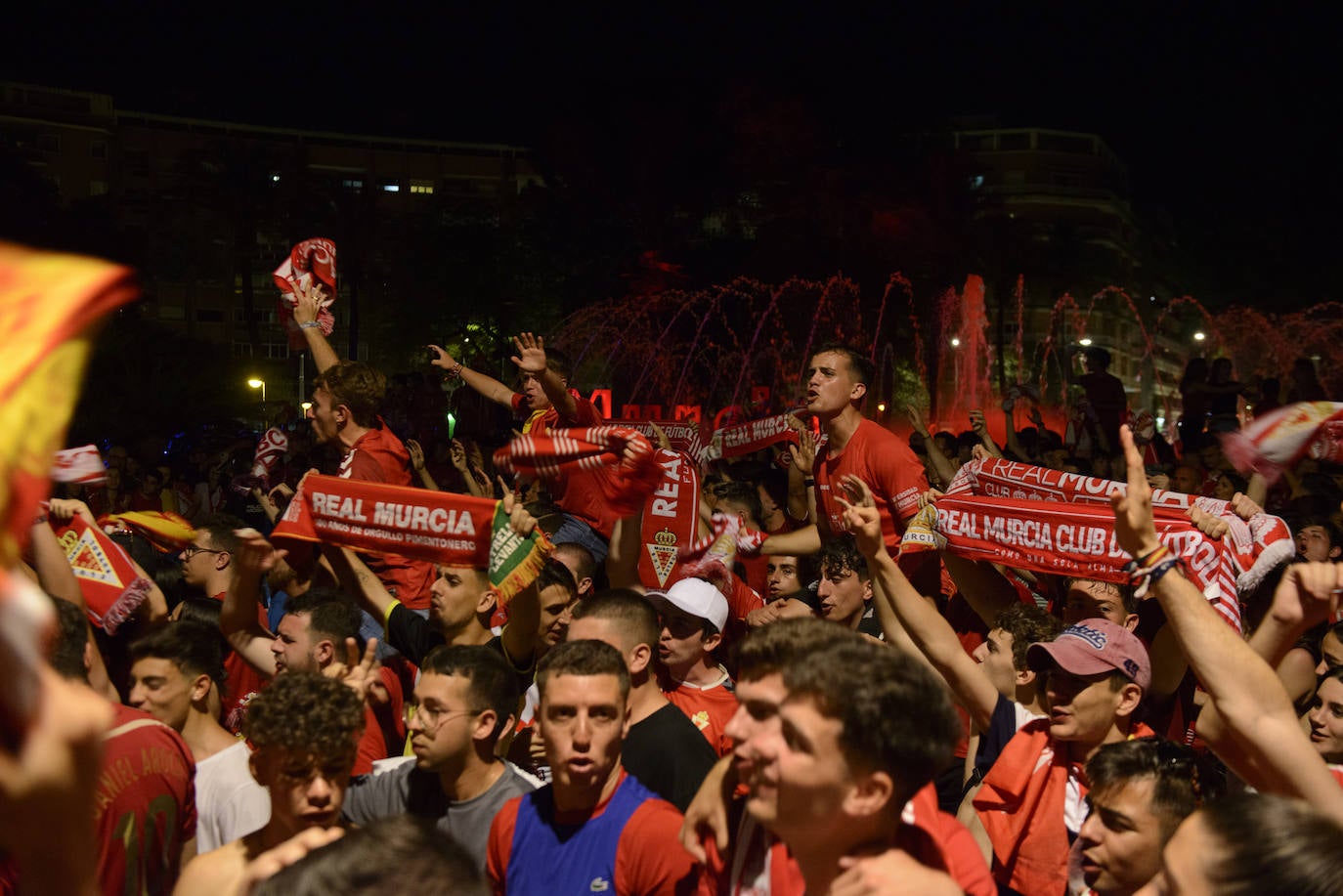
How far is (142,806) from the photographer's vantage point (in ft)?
11.9

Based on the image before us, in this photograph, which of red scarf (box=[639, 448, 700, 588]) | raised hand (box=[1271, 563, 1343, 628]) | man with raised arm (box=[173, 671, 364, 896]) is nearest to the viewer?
raised hand (box=[1271, 563, 1343, 628])

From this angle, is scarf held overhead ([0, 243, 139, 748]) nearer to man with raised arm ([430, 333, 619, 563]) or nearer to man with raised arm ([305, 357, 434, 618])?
man with raised arm ([305, 357, 434, 618])

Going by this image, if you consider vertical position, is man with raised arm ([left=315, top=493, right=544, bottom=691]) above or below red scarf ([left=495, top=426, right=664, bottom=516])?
below

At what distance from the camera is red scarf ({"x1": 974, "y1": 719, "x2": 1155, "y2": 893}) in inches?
153

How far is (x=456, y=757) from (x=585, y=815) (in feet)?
2.14

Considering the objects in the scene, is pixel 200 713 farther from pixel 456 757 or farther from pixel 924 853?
pixel 924 853

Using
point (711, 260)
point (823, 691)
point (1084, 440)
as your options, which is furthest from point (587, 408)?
point (711, 260)

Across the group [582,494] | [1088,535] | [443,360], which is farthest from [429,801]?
[443,360]

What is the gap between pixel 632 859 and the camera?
11.6 ft

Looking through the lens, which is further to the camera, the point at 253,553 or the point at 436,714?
the point at 253,553

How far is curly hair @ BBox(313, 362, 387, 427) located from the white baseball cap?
6.75ft

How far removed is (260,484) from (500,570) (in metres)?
4.79

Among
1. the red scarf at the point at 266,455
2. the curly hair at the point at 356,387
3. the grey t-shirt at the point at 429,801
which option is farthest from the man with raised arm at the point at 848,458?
the red scarf at the point at 266,455

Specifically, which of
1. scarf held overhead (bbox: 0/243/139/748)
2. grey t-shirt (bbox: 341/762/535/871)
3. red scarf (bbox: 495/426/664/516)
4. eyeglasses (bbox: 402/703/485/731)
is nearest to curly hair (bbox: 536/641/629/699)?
eyeglasses (bbox: 402/703/485/731)
